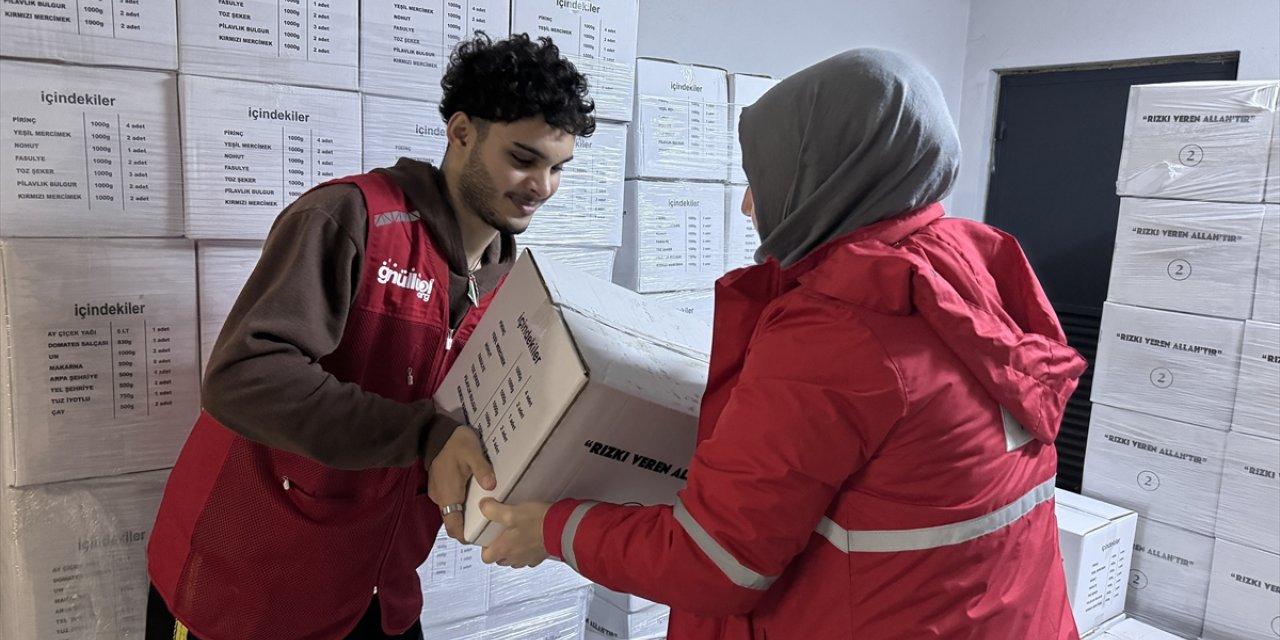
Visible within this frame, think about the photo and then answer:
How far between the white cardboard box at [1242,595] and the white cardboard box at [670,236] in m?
1.66

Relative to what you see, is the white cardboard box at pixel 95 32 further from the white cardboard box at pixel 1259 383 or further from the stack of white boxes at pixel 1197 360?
the white cardboard box at pixel 1259 383

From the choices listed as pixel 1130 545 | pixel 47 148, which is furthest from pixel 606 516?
pixel 1130 545

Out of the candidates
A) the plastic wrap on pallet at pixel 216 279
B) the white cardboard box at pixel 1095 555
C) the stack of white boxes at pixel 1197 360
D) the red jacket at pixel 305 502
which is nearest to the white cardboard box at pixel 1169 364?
the stack of white boxes at pixel 1197 360

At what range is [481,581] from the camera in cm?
182

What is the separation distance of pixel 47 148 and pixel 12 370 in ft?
1.10

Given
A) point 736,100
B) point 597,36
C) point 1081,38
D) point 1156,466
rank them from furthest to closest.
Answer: point 1081,38 < point 1156,466 < point 736,100 < point 597,36

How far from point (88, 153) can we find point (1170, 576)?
292 cm

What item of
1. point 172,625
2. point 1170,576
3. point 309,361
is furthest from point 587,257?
point 1170,576

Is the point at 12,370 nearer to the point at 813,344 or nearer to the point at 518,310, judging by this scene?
the point at 518,310

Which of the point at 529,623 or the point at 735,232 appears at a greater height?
the point at 735,232

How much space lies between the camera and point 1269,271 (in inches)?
88.6

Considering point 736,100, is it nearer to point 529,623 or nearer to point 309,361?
point 529,623

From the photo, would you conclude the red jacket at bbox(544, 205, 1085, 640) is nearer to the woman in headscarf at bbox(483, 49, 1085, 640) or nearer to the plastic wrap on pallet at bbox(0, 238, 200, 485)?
the woman in headscarf at bbox(483, 49, 1085, 640)

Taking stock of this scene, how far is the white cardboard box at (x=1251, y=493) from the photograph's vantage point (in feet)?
7.49
